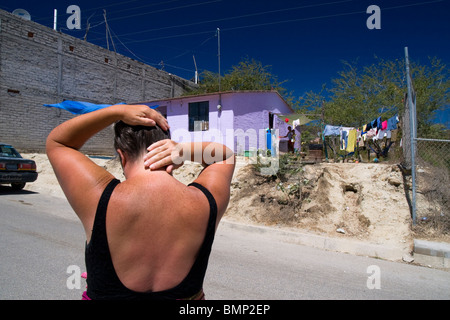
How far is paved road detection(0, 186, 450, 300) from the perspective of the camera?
3523 millimetres

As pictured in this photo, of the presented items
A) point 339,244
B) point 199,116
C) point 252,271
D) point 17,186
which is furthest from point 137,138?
point 199,116

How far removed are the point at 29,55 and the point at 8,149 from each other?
945 centimetres

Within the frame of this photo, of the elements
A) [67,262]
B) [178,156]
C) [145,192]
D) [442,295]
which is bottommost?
[442,295]

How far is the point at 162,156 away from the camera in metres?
1.09

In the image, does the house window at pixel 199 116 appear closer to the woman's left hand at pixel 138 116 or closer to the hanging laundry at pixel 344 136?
the hanging laundry at pixel 344 136

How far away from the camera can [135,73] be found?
23.6 m

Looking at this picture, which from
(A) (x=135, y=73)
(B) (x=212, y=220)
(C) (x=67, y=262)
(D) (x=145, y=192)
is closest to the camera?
(D) (x=145, y=192)

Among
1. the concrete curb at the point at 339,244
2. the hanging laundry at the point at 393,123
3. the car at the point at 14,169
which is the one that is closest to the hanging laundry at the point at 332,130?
the hanging laundry at the point at 393,123

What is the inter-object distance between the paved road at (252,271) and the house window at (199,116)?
11.8 meters

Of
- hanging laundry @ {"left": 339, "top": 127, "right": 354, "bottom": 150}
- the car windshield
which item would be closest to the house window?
hanging laundry @ {"left": 339, "top": 127, "right": 354, "bottom": 150}

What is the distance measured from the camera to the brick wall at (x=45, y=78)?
16500 millimetres

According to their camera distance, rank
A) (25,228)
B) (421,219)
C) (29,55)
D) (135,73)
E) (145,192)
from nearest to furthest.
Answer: (145,192), (25,228), (421,219), (29,55), (135,73)
